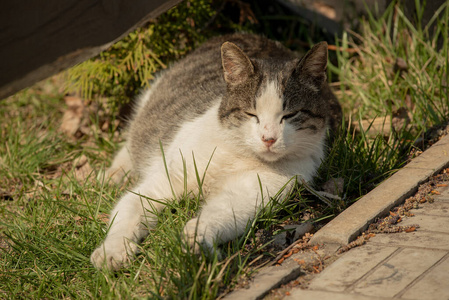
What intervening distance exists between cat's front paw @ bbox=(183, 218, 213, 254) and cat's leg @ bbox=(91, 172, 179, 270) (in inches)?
13.1

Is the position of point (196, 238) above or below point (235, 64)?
below

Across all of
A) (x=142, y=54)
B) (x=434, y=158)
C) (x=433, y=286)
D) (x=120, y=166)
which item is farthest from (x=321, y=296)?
(x=142, y=54)

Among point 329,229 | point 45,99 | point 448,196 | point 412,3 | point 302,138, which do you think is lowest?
point 448,196

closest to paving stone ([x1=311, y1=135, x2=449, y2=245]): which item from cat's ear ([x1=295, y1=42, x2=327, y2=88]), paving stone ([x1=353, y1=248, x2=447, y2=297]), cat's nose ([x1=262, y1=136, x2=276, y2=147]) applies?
paving stone ([x1=353, y1=248, x2=447, y2=297])

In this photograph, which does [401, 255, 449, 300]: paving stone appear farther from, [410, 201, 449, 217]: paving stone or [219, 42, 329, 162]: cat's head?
[219, 42, 329, 162]: cat's head

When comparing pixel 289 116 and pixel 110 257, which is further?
pixel 289 116

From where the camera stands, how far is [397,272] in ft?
7.39

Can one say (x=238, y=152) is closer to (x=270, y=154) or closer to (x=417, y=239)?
(x=270, y=154)

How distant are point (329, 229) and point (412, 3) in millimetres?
3035

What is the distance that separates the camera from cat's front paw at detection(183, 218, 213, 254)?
2390 mm

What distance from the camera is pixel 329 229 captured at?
2645 mm

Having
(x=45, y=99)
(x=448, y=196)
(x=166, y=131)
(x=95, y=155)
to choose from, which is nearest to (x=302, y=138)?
(x=448, y=196)

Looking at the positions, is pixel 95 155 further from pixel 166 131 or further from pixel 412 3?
pixel 412 3

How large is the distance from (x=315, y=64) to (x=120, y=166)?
186 cm
